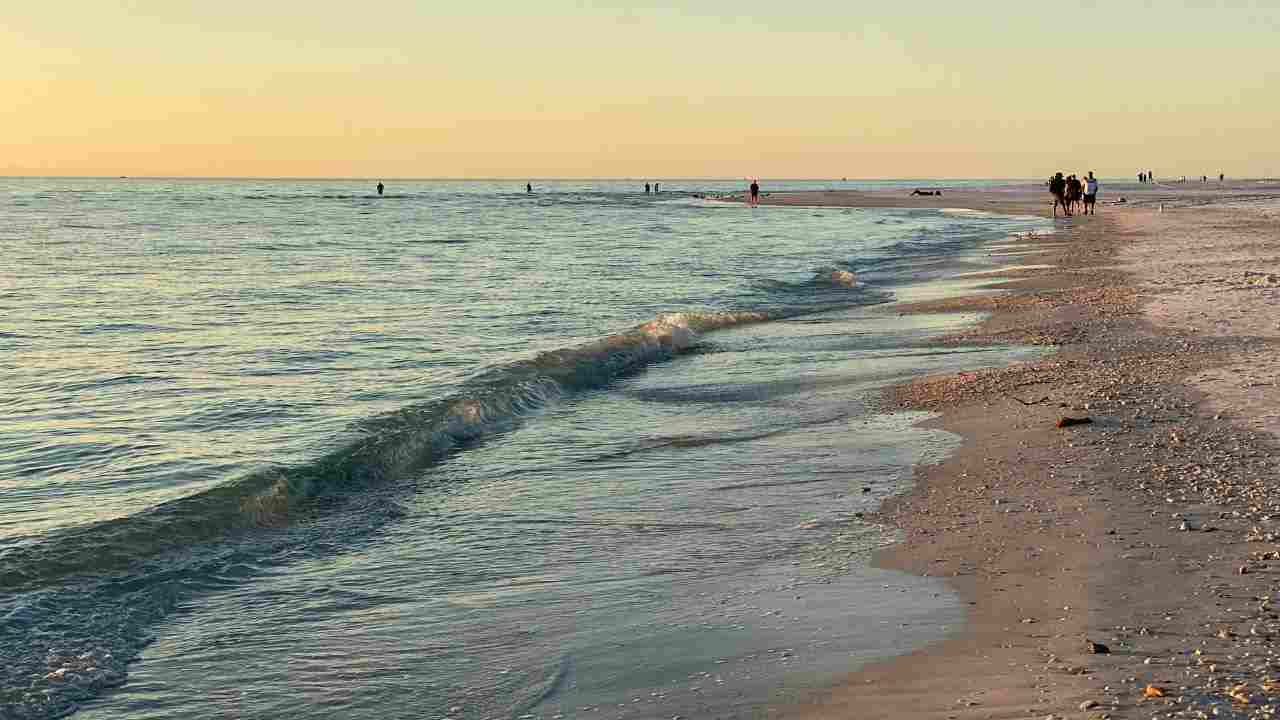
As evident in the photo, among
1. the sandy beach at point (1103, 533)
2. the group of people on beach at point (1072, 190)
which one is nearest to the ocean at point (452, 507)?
the sandy beach at point (1103, 533)

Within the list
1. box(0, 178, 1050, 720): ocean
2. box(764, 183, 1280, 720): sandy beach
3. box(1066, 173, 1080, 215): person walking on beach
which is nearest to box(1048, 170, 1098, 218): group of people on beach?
box(1066, 173, 1080, 215): person walking on beach

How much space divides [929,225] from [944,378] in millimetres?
42345

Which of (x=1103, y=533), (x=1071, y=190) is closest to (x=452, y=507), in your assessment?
(x=1103, y=533)

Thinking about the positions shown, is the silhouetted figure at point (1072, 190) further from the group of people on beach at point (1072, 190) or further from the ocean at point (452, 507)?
the ocean at point (452, 507)

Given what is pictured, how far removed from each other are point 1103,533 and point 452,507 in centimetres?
426

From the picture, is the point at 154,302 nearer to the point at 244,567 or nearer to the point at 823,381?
the point at 823,381

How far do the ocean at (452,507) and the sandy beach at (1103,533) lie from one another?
34 cm

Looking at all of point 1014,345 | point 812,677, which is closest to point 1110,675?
point 812,677

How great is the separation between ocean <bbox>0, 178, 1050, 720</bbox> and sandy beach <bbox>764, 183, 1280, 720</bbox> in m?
0.34

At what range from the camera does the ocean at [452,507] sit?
5305 mm

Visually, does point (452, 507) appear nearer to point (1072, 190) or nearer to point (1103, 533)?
point (1103, 533)

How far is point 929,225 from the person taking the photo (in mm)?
53406

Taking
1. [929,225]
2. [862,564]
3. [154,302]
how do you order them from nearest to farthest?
[862,564], [154,302], [929,225]

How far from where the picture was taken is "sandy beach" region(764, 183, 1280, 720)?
466 centimetres
